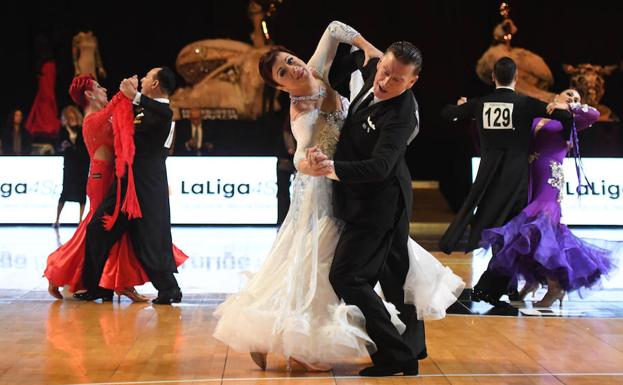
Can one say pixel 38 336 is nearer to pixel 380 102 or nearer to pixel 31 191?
pixel 380 102

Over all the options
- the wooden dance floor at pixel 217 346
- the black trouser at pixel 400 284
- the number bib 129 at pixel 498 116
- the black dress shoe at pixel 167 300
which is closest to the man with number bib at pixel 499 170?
the number bib 129 at pixel 498 116

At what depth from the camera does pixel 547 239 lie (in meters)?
5.82

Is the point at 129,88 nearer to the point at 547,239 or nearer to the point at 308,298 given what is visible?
the point at 308,298

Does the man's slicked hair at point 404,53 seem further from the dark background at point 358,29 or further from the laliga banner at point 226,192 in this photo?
the dark background at point 358,29

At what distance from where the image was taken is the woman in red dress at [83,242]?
613cm

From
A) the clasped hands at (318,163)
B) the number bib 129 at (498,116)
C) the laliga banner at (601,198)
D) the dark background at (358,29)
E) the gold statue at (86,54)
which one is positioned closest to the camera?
the clasped hands at (318,163)

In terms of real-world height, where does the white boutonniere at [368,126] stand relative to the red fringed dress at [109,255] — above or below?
above

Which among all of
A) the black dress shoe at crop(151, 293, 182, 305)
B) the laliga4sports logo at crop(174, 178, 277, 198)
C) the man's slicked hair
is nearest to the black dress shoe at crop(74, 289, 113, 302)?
the black dress shoe at crop(151, 293, 182, 305)

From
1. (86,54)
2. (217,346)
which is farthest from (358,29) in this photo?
(217,346)

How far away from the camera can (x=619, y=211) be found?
479 inches

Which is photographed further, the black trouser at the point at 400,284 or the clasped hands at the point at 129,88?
the clasped hands at the point at 129,88

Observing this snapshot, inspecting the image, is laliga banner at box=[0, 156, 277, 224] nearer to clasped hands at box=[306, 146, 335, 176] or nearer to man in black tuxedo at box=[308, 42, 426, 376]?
man in black tuxedo at box=[308, 42, 426, 376]

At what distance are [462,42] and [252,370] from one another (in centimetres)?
1161

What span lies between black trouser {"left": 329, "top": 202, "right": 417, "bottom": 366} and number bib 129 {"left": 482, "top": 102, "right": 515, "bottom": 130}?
242 centimetres
